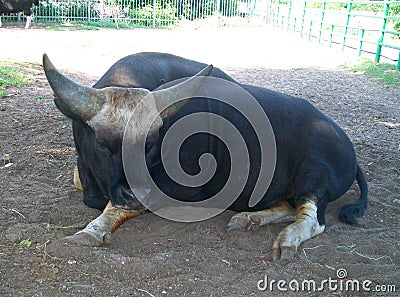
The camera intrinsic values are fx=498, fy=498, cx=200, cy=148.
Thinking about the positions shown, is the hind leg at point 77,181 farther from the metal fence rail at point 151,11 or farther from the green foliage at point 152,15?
the green foliage at point 152,15

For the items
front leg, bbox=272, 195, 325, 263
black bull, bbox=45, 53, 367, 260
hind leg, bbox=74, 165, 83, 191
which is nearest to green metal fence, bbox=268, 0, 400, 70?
black bull, bbox=45, 53, 367, 260

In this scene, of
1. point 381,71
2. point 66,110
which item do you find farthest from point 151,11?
point 66,110

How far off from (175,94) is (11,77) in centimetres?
626

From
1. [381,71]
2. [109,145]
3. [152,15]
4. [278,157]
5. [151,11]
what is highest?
[151,11]

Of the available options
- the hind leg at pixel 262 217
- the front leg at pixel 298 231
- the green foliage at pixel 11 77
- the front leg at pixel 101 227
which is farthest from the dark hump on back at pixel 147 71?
the green foliage at pixel 11 77

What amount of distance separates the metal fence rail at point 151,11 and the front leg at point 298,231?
20680mm

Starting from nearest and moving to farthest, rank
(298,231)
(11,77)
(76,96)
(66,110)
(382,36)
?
(76,96), (66,110), (298,231), (11,77), (382,36)

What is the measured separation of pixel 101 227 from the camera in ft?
12.5

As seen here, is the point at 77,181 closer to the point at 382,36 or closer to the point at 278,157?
the point at 278,157

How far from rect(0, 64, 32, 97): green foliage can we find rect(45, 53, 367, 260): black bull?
4.43 meters

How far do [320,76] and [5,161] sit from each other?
8717 millimetres

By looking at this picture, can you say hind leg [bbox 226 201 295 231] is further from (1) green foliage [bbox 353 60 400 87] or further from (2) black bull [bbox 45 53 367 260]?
(1) green foliage [bbox 353 60 400 87]

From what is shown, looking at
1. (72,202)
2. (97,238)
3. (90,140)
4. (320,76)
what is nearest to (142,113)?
(90,140)

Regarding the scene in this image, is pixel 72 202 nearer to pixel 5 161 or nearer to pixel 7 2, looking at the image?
pixel 5 161
